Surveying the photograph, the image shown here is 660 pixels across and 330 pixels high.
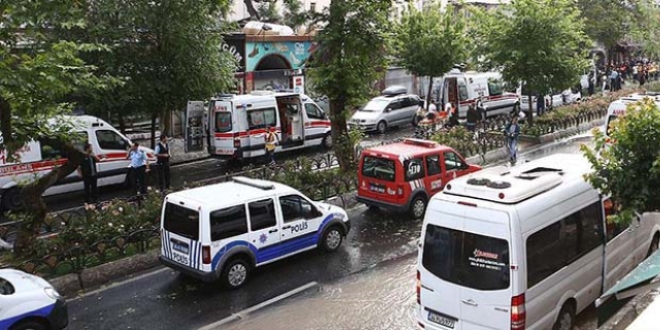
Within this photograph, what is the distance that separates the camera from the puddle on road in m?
9.88

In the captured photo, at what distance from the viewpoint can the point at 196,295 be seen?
11117 millimetres

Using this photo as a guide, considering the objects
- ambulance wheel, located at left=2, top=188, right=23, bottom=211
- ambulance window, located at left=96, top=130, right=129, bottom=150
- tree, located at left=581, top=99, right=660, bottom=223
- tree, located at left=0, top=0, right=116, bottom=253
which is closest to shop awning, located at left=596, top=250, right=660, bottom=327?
tree, located at left=581, top=99, right=660, bottom=223

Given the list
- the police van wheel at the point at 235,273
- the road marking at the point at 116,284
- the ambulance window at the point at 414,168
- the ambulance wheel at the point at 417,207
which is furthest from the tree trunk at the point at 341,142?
the police van wheel at the point at 235,273

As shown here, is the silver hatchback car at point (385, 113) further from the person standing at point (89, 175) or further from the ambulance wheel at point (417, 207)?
the person standing at point (89, 175)

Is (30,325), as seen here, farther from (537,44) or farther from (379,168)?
(537,44)

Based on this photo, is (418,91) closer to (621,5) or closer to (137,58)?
(621,5)

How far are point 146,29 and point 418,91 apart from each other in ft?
81.2

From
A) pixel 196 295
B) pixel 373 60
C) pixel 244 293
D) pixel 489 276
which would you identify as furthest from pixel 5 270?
pixel 373 60

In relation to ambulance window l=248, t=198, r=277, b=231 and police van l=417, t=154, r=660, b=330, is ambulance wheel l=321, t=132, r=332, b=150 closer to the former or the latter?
ambulance window l=248, t=198, r=277, b=231

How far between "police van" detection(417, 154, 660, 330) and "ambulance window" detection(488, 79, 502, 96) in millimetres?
22425

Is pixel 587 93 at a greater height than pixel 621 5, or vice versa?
pixel 621 5

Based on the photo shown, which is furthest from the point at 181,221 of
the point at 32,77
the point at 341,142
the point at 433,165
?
the point at 341,142

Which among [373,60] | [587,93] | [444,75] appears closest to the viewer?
[373,60]

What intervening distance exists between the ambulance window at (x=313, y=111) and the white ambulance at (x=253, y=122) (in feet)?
0.51
